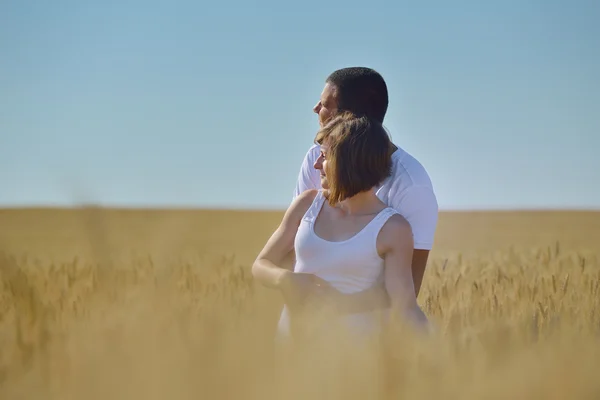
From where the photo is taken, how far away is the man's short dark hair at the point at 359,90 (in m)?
3.79

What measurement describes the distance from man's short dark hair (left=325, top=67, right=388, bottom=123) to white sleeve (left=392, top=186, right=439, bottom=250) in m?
0.45

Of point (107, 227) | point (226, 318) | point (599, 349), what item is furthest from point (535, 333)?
point (107, 227)

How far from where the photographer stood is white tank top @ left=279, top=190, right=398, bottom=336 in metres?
2.84

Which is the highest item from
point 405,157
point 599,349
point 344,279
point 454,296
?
point 405,157

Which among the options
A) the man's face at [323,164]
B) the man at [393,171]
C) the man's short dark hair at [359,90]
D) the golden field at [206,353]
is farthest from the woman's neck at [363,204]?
the golden field at [206,353]

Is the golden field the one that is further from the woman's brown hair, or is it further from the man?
the man

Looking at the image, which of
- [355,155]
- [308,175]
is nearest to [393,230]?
[355,155]

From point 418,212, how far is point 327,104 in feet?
2.33

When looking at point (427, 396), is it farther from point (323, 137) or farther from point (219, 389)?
point (323, 137)

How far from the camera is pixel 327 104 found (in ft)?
12.6

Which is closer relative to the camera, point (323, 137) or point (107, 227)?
point (107, 227)

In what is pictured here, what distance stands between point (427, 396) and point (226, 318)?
9.1 inches

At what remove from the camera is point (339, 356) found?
79 cm

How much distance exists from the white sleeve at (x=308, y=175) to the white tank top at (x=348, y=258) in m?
0.93
